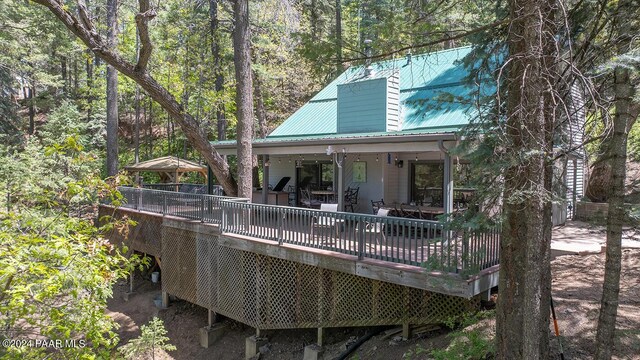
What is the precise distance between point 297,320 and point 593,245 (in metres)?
7.41

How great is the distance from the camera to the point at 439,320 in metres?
7.28

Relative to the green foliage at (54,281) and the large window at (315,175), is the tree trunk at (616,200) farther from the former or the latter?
the large window at (315,175)

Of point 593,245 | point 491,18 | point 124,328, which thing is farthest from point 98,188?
point 593,245

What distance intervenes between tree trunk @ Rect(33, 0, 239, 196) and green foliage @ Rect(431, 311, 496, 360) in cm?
739

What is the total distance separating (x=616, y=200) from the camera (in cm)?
474

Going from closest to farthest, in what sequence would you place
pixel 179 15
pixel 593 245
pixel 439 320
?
pixel 439 320
pixel 593 245
pixel 179 15

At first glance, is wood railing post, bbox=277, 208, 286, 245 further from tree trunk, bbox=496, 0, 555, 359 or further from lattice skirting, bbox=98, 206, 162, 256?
lattice skirting, bbox=98, 206, 162, 256

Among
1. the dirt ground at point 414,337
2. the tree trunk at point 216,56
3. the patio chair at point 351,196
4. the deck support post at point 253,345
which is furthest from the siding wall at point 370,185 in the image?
the tree trunk at point 216,56

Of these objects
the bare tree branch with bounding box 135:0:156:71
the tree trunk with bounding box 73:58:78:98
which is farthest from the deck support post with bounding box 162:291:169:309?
the tree trunk with bounding box 73:58:78:98

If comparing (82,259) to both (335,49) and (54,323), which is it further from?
(335,49)

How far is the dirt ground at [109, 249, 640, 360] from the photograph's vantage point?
228 inches

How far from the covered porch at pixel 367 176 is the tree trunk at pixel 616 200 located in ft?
16.0

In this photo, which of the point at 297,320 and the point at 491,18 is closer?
the point at 491,18

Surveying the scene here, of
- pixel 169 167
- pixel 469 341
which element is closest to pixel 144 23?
pixel 469 341
